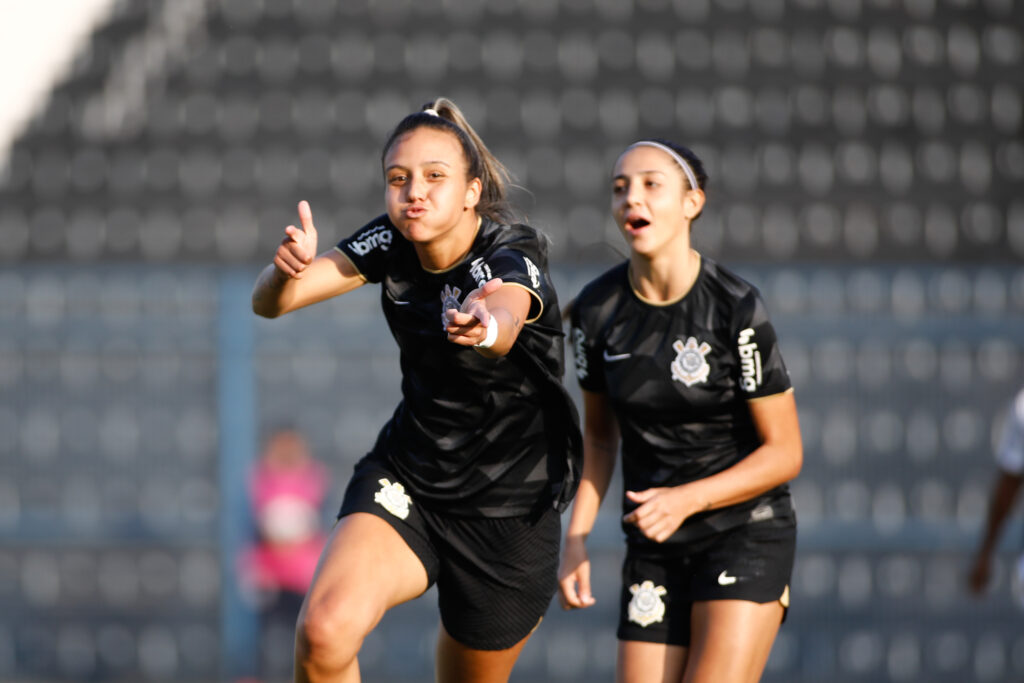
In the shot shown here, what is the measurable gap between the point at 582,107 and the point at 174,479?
425 cm

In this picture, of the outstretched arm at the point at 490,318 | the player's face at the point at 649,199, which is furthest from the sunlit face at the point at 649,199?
the outstretched arm at the point at 490,318

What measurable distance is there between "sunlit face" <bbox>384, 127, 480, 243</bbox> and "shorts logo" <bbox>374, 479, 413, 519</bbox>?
0.78 m

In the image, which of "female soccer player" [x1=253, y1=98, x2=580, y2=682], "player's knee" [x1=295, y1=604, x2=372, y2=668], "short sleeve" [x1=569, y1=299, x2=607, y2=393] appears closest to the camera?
"player's knee" [x1=295, y1=604, x2=372, y2=668]

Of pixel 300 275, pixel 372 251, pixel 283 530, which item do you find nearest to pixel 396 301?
pixel 372 251

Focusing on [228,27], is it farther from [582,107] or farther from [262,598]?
[262,598]

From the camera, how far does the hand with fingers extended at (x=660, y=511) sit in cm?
377

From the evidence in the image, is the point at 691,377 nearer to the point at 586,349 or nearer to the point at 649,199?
the point at 586,349

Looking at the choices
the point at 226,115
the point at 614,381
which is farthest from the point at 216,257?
the point at 614,381

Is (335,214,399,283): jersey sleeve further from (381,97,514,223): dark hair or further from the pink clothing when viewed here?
the pink clothing

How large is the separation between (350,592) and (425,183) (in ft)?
3.91

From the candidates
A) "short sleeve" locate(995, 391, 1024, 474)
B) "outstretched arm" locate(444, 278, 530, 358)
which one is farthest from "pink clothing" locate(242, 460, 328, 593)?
"outstretched arm" locate(444, 278, 530, 358)

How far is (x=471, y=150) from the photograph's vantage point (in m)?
3.92

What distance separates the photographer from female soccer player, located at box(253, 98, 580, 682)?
375 cm

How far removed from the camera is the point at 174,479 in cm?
840
